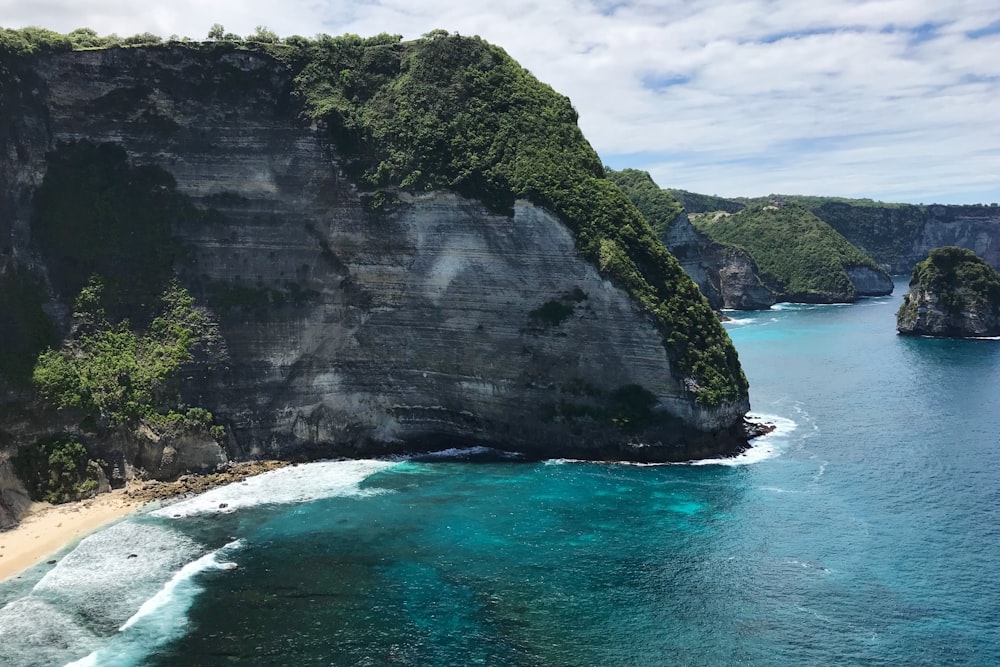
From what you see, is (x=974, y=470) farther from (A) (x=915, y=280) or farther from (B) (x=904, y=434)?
(A) (x=915, y=280)

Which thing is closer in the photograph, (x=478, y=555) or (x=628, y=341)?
(x=478, y=555)

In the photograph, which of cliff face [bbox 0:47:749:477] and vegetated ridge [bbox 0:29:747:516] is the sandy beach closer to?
vegetated ridge [bbox 0:29:747:516]

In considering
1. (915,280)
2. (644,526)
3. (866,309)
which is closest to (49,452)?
(644,526)

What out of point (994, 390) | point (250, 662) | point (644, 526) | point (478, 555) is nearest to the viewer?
point (250, 662)

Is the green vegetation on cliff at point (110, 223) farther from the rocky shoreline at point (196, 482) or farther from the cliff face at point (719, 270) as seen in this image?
the cliff face at point (719, 270)

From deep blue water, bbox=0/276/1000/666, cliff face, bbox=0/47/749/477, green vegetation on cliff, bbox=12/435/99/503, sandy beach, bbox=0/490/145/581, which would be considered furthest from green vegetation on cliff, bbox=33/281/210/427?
deep blue water, bbox=0/276/1000/666

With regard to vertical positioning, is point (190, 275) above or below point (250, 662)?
above

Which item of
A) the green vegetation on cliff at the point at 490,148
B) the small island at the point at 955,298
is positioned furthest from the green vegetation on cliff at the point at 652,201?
the green vegetation on cliff at the point at 490,148
